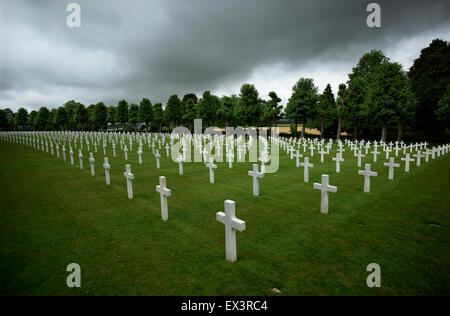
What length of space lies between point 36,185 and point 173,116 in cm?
5076

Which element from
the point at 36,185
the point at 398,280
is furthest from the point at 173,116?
the point at 398,280

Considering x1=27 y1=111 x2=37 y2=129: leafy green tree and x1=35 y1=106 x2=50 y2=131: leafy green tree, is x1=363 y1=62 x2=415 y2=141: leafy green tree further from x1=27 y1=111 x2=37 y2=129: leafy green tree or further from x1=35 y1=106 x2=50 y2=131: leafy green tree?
x1=27 y1=111 x2=37 y2=129: leafy green tree

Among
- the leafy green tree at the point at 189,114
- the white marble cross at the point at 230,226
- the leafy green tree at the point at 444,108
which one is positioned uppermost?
the leafy green tree at the point at 189,114

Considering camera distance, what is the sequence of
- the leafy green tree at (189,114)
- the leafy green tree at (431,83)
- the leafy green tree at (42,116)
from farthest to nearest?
the leafy green tree at (42,116)
the leafy green tree at (189,114)
the leafy green tree at (431,83)

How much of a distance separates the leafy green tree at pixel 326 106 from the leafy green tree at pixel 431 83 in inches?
503

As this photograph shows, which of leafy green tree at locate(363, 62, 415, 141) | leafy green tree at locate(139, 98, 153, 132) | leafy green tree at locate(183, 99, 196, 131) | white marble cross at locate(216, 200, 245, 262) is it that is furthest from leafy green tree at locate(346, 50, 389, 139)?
leafy green tree at locate(139, 98, 153, 132)

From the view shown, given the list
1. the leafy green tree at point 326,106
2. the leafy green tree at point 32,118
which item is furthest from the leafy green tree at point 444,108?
the leafy green tree at point 32,118

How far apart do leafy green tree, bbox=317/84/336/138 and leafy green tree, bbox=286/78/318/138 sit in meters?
5.67

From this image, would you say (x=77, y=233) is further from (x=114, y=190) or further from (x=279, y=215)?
(x=279, y=215)

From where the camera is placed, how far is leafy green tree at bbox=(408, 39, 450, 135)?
35.6m

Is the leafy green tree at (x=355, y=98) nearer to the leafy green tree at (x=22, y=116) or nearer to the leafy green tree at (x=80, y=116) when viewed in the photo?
the leafy green tree at (x=80, y=116)

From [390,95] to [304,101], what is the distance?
1177 cm

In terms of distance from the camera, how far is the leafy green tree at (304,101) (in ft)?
125
